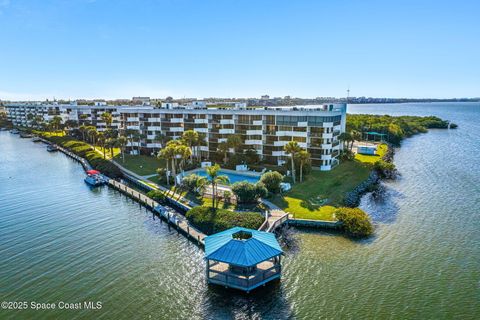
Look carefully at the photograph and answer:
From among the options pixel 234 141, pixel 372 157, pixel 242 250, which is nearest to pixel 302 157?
pixel 234 141

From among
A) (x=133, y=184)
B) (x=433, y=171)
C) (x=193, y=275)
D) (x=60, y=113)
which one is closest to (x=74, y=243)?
(x=193, y=275)

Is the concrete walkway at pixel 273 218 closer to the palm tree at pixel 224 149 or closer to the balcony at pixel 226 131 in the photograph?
the palm tree at pixel 224 149

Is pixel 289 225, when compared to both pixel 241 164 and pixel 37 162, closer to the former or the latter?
pixel 241 164

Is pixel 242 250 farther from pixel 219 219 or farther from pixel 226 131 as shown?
pixel 226 131

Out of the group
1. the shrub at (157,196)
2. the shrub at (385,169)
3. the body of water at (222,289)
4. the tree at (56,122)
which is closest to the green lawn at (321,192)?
the shrub at (385,169)

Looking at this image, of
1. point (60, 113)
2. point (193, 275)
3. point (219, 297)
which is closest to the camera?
point (219, 297)
